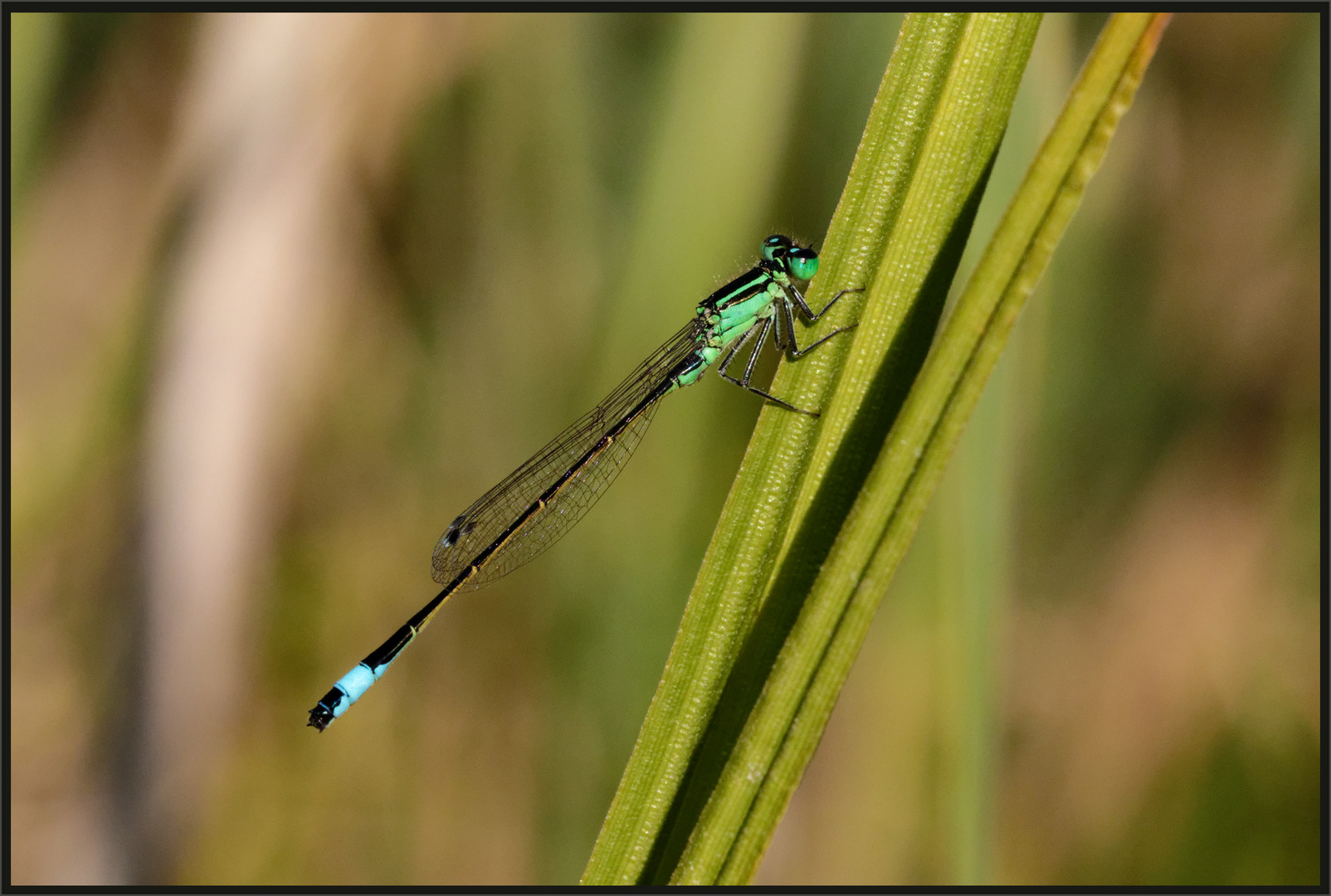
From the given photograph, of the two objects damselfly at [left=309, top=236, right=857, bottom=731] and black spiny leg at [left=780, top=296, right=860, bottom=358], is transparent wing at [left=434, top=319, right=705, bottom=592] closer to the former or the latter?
damselfly at [left=309, top=236, right=857, bottom=731]

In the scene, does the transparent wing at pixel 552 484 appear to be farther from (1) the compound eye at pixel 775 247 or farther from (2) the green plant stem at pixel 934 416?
(2) the green plant stem at pixel 934 416

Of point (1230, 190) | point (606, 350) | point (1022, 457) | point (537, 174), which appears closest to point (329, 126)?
point (537, 174)

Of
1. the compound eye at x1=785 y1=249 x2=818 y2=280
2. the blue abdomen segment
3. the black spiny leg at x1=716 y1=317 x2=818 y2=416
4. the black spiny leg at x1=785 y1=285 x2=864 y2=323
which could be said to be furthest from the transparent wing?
the black spiny leg at x1=785 y1=285 x2=864 y2=323

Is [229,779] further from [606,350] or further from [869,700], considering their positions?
[869,700]

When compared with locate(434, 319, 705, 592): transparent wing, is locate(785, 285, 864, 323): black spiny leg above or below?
below

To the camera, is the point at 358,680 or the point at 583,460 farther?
the point at 583,460

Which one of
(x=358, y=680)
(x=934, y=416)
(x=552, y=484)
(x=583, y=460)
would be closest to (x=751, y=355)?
(x=583, y=460)

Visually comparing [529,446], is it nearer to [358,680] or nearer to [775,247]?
[358,680]

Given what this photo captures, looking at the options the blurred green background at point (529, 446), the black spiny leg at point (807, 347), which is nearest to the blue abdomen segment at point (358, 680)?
the blurred green background at point (529, 446)
